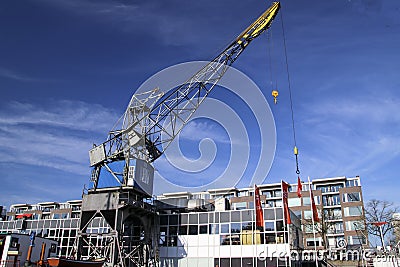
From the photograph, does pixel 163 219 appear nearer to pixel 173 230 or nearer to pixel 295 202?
pixel 173 230

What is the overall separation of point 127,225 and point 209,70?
2433 centimetres

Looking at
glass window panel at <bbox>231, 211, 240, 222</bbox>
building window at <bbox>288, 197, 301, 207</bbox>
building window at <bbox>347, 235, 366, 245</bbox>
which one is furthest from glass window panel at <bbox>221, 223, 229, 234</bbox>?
building window at <bbox>288, 197, 301, 207</bbox>

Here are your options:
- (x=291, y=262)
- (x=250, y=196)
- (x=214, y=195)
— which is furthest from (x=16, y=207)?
(x=291, y=262)

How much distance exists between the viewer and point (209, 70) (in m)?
46.7

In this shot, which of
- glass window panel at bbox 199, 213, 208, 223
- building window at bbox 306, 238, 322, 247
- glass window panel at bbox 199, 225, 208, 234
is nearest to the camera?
glass window panel at bbox 199, 225, 208, 234

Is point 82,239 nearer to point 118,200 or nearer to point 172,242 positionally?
point 118,200

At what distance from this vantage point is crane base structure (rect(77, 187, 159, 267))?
39.8m

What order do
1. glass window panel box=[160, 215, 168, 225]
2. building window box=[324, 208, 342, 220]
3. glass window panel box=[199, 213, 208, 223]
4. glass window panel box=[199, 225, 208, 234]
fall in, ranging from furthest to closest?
building window box=[324, 208, 342, 220]
glass window panel box=[160, 215, 168, 225]
glass window panel box=[199, 213, 208, 223]
glass window panel box=[199, 225, 208, 234]

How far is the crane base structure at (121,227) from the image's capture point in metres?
39.8

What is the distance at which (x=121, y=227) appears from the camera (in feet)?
132

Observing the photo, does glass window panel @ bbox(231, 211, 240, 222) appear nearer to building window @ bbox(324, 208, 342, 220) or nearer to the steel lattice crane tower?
the steel lattice crane tower

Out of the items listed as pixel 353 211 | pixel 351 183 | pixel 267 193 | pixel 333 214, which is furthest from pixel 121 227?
pixel 351 183

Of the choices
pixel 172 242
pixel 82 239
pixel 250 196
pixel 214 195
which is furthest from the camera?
pixel 214 195

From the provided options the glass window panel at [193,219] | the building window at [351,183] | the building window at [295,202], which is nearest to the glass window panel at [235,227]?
the glass window panel at [193,219]
